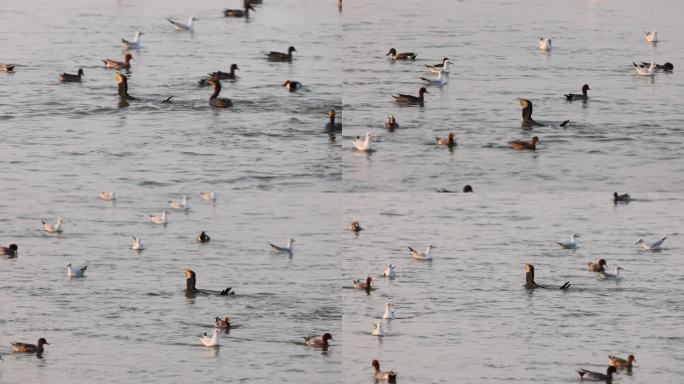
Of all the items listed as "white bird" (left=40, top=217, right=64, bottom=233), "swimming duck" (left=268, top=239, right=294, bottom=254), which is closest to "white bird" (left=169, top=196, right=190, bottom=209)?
"white bird" (left=40, top=217, right=64, bottom=233)

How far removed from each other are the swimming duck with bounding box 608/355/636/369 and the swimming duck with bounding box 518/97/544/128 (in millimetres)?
9231

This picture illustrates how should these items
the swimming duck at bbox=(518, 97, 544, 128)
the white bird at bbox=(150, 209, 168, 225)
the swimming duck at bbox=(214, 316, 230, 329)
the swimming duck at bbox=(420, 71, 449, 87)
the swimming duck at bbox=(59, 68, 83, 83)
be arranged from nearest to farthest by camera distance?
the swimming duck at bbox=(214, 316, 230, 329) < the swimming duck at bbox=(518, 97, 544, 128) < the white bird at bbox=(150, 209, 168, 225) < the swimming duck at bbox=(59, 68, 83, 83) < the swimming duck at bbox=(420, 71, 449, 87)

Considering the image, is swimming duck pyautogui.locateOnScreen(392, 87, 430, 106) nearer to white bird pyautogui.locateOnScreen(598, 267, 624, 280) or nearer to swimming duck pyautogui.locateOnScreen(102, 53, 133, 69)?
white bird pyautogui.locateOnScreen(598, 267, 624, 280)

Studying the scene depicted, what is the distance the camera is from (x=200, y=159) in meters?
30.9

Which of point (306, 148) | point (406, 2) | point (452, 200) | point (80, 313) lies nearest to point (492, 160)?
point (306, 148)

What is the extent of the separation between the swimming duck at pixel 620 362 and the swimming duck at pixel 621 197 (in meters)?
5.96

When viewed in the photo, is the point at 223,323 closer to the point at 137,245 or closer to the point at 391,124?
the point at 137,245

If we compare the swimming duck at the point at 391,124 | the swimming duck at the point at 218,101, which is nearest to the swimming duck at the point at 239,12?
the swimming duck at the point at 218,101

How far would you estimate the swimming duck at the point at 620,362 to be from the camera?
2557 centimetres

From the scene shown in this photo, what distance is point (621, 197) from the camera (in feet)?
109

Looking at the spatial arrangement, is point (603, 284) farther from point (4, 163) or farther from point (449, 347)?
point (4, 163)

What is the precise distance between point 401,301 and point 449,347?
3.88 m

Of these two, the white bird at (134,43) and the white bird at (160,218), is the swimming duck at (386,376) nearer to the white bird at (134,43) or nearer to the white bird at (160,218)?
the white bird at (160,218)

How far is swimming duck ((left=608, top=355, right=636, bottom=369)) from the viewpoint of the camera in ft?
83.9
